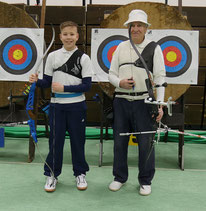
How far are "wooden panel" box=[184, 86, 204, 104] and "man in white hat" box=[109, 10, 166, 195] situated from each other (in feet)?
6.53

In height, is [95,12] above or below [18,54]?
above

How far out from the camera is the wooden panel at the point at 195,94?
3.59m

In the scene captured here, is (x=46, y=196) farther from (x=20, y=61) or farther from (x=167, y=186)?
(x=20, y=61)

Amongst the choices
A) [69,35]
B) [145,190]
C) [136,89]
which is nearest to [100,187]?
[145,190]

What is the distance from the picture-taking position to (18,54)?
2.45 metres

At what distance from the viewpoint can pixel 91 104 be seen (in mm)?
3676

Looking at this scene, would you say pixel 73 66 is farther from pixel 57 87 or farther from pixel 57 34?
pixel 57 34

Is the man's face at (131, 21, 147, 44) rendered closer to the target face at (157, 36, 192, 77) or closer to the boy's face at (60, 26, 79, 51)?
the boy's face at (60, 26, 79, 51)

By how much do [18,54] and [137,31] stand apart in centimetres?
122

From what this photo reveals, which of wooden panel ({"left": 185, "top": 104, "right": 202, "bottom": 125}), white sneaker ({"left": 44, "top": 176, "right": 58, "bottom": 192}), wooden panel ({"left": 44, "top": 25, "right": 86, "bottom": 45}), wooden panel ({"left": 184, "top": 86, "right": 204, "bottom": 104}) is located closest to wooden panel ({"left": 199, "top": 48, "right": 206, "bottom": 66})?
wooden panel ({"left": 184, "top": 86, "right": 204, "bottom": 104})

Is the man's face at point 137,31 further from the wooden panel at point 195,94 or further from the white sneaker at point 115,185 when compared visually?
the wooden panel at point 195,94

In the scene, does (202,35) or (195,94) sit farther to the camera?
(195,94)

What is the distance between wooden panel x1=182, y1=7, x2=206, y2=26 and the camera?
11.3 feet

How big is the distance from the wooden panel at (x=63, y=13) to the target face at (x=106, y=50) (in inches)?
51.6
